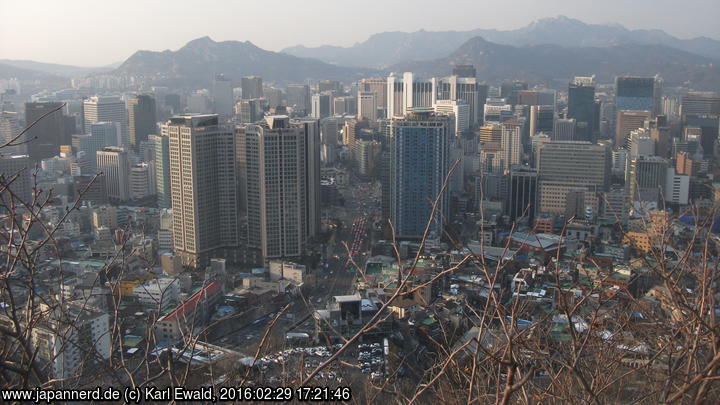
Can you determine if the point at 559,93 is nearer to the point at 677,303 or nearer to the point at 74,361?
the point at 74,361

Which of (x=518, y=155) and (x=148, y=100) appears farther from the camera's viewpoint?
(x=148, y=100)

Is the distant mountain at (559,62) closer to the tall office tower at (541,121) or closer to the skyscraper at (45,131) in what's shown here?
the tall office tower at (541,121)

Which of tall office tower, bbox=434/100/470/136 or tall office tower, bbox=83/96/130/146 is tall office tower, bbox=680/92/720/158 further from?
tall office tower, bbox=83/96/130/146

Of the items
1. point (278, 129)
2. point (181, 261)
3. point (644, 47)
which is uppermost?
point (644, 47)

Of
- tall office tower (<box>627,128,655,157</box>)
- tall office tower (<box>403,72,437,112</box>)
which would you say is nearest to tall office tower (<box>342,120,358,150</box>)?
tall office tower (<box>403,72,437,112</box>)

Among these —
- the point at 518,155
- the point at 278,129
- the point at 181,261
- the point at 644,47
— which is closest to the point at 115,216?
the point at 181,261

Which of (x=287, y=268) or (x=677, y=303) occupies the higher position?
(x=677, y=303)

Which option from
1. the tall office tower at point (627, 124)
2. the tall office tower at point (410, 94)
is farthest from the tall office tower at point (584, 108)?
the tall office tower at point (410, 94)
